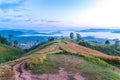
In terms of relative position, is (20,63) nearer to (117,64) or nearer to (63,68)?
(63,68)

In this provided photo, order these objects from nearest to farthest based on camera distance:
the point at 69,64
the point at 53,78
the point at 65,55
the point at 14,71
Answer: the point at 53,78
the point at 14,71
the point at 69,64
the point at 65,55

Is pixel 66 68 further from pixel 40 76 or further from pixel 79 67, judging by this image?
pixel 40 76

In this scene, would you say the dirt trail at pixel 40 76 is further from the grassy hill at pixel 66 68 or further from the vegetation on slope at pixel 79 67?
the vegetation on slope at pixel 79 67

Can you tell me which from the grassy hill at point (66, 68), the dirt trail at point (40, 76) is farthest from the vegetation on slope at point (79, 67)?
the dirt trail at point (40, 76)

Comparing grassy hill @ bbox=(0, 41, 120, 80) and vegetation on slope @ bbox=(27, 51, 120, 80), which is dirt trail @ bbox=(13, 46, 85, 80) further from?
vegetation on slope @ bbox=(27, 51, 120, 80)

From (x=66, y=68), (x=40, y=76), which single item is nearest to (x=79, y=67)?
(x=66, y=68)

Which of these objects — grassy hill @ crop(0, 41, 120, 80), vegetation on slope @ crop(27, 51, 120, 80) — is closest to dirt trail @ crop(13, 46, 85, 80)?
grassy hill @ crop(0, 41, 120, 80)

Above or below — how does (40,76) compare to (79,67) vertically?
below

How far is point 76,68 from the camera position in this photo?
3294cm

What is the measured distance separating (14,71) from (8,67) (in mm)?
1552

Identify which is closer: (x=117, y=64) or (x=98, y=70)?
(x=98, y=70)

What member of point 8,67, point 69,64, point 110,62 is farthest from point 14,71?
point 110,62

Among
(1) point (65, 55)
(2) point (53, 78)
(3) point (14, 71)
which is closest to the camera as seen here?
(2) point (53, 78)

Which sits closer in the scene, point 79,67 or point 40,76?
point 40,76
